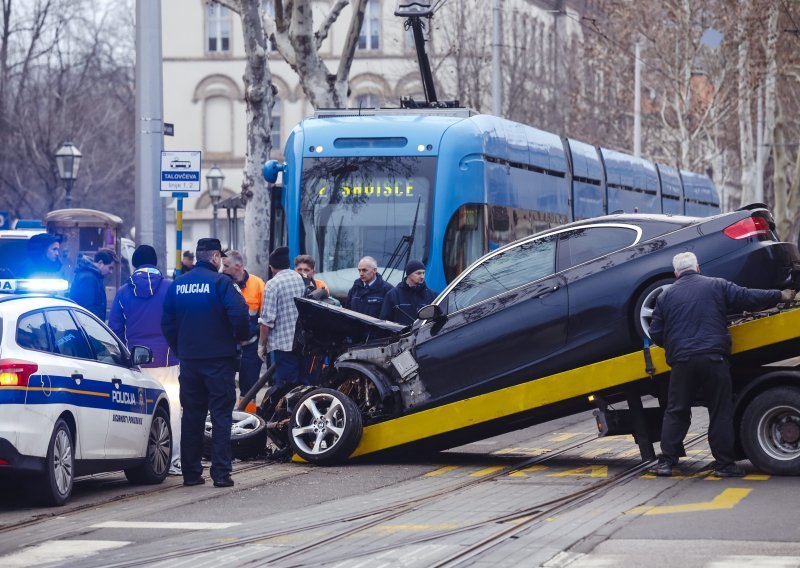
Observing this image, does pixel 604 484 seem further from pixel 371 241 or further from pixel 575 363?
pixel 371 241

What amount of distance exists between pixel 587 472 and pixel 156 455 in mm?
3329

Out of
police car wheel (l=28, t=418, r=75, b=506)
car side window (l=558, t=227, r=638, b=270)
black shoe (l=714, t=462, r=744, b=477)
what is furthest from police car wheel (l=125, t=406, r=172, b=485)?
black shoe (l=714, t=462, r=744, b=477)

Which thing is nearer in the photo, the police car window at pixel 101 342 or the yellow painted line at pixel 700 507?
the yellow painted line at pixel 700 507

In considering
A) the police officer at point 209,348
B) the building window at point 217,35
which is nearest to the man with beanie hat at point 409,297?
the police officer at point 209,348

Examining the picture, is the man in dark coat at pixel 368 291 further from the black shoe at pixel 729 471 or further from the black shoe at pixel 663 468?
the black shoe at pixel 729 471

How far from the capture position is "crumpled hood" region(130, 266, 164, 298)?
48.4 ft

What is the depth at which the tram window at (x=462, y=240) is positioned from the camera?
2066 centimetres

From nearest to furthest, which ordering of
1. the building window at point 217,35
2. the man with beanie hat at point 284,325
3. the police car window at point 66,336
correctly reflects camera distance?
the police car window at point 66,336, the man with beanie hat at point 284,325, the building window at point 217,35

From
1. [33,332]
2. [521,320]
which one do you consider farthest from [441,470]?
[33,332]

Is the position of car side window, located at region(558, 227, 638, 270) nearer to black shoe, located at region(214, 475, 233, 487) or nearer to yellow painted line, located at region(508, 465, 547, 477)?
yellow painted line, located at region(508, 465, 547, 477)

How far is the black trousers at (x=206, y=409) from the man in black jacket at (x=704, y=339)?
3.16m

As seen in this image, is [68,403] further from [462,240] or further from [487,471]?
[462,240]

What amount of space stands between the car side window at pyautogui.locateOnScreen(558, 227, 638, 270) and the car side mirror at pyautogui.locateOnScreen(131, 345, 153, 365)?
3.35 meters

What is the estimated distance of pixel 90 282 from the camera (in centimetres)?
1800
